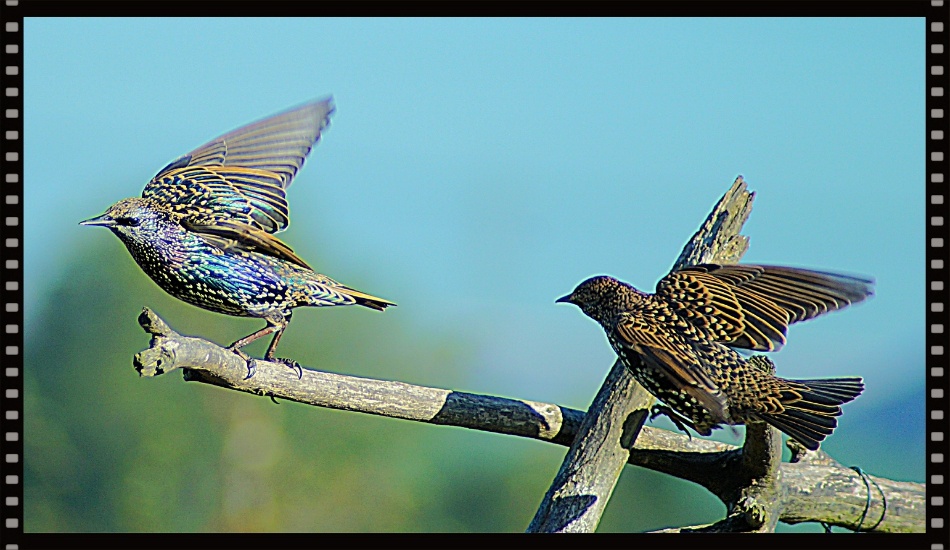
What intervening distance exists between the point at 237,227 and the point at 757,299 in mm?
2226

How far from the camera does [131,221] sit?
3877 millimetres

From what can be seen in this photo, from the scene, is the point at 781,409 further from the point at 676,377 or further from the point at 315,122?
the point at 315,122

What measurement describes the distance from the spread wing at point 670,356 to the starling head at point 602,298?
0.08m

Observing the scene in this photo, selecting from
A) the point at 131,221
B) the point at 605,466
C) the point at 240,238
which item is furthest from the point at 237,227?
the point at 605,466

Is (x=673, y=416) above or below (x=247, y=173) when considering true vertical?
below

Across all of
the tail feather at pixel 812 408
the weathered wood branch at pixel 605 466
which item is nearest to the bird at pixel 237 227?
the weathered wood branch at pixel 605 466

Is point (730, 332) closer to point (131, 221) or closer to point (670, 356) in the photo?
point (670, 356)

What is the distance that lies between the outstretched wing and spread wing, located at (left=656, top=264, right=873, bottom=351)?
177 centimetres

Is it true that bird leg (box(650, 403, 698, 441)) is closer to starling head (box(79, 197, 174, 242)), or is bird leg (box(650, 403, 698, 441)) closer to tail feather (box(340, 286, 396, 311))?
tail feather (box(340, 286, 396, 311))

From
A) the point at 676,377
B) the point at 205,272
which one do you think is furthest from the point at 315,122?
the point at 676,377
